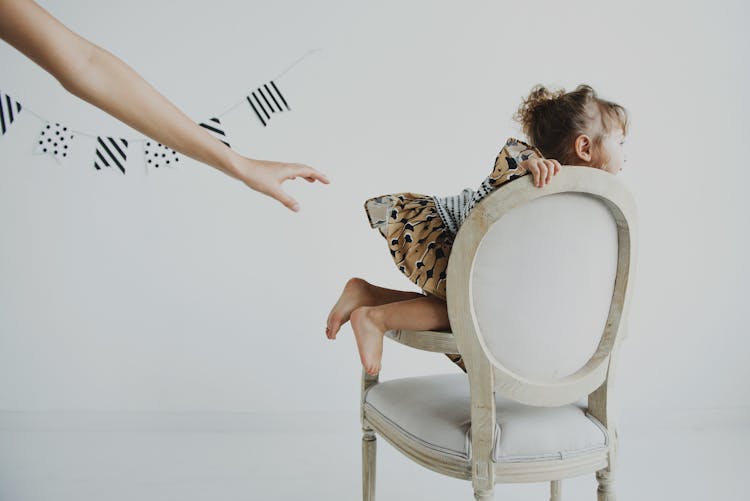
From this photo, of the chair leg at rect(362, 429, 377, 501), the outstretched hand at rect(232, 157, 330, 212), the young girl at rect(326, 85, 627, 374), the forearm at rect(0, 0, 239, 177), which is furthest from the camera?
the chair leg at rect(362, 429, 377, 501)

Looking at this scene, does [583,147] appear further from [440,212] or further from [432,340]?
[432,340]

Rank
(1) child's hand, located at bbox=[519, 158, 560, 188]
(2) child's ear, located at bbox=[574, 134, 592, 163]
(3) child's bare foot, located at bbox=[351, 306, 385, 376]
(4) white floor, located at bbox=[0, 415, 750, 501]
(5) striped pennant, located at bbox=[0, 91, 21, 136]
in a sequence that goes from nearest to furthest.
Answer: (1) child's hand, located at bbox=[519, 158, 560, 188], (3) child's bare foot, located at bbox=[351, 306, 385, 376], (2) child's ear, located at bbox=[574, 134, 592, 163], (4) white floor, located at bbox=[0, 415, 750, 501], (5) striped pennant, located at bbox=[0, 91, 21, 136]

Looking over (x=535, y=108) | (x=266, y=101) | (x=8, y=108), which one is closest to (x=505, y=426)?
(x=535, y=108)

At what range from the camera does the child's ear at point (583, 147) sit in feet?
5.75

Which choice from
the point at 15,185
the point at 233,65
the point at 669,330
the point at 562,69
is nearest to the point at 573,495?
the point at 669,330

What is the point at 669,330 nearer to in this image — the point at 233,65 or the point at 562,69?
the point at 562,69

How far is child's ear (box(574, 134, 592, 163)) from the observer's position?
1.75 m

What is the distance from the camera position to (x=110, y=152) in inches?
114

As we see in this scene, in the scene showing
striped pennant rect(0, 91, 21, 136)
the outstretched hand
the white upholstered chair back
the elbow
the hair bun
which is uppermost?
striped pennant rect(0, 91, 21, 136)

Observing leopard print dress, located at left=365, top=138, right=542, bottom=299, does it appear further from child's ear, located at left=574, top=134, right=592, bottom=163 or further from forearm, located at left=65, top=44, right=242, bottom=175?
forearm, located at left=65, top=44, right=242, bottom=175

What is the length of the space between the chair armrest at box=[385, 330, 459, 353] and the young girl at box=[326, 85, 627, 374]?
44 millimetres

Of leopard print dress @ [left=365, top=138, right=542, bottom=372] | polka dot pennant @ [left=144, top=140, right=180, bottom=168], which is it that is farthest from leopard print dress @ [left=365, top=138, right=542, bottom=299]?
polka dot pennant @ [left=144, top=140, right=180, bottom=168]

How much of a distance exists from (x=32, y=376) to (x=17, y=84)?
4.27 ft

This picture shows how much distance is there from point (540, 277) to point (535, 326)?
0.09 m
